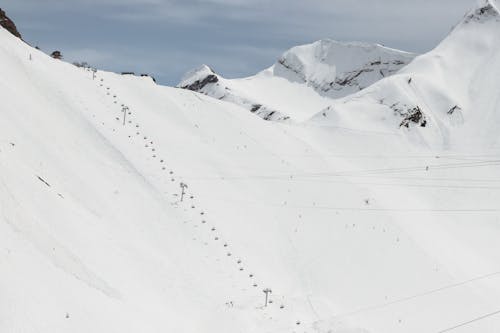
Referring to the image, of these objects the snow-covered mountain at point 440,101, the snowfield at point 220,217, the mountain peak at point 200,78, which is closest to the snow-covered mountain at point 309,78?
the mountain peak at point 200,78

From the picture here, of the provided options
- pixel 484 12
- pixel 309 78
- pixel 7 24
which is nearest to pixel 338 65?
pixel 309 78

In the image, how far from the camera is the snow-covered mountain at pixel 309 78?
143375mm

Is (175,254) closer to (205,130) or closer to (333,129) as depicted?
(205,130)

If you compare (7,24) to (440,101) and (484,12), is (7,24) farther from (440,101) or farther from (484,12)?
(484,12)

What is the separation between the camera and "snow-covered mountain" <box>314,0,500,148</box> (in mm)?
54281

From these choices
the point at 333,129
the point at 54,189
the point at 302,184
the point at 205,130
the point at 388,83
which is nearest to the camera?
the point at 54,189

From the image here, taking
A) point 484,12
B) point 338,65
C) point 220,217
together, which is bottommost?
point 220,217

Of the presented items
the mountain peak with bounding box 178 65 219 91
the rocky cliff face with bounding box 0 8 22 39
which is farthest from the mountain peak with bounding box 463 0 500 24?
the mountain peak with bounding box 178 65 219 91

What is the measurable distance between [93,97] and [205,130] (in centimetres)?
852

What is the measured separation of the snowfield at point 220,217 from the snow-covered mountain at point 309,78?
88.2 metres

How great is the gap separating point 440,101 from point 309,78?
3947 inches

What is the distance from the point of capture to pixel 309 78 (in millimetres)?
157875

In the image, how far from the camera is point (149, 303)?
20250 mm

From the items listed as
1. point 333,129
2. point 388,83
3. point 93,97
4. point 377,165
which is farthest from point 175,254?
point 388,83
